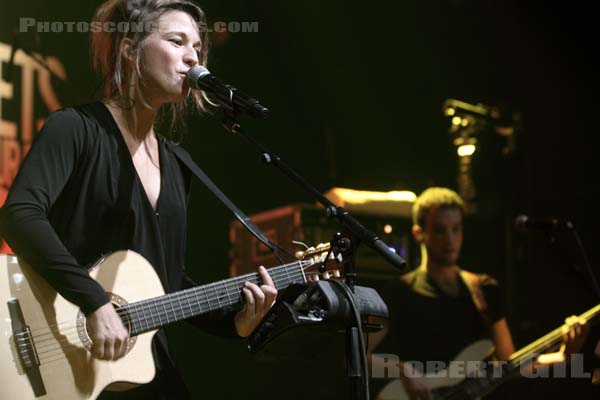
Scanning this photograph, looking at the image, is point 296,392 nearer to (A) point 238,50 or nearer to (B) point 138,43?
(A) point 238,50

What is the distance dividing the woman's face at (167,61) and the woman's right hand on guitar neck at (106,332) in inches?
26.9

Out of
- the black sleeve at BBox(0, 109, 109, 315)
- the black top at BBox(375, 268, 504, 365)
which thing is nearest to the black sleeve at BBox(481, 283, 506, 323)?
the black top at BBox(375, 268, 504, 365)

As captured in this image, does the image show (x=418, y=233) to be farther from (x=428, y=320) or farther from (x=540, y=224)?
(x=540, y=224)

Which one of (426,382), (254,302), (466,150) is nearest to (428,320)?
(426,382)

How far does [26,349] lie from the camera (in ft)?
6.50

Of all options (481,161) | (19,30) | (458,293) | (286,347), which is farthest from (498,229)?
(19,30)

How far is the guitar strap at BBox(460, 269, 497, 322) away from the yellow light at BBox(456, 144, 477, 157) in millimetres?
869

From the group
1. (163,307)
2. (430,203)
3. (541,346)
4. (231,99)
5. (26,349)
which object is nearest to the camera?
(26,349)

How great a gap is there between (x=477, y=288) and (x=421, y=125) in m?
1.23

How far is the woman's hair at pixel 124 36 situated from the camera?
2.38m

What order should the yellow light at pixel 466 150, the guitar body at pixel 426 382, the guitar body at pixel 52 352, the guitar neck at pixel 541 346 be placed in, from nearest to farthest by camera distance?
the guitar body at pixel 52 352 < the guitar body at pixel 426 382 < the guitar neck at pixel 541 346 < the yellow light at pixel 466 150

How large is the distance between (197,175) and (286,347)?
1792 millimetres

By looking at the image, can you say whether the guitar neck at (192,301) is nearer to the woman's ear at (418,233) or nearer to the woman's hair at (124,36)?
the woman's hair at (124,36)

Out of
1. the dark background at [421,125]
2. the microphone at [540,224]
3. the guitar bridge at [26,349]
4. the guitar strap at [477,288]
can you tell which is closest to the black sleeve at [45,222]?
the guitar bridge at [26,349]
